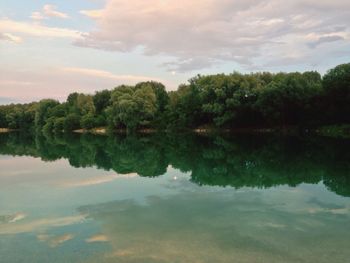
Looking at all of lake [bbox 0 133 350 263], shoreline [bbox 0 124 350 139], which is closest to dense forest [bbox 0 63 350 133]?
shoreline [bbox 0 124 350 139]

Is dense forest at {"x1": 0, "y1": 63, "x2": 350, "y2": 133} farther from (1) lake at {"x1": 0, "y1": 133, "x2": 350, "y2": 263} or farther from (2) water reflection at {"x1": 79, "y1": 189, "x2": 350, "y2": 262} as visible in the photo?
(2) water reflection at {"x1": 79, "y1": 189, "x2": 350, "y2": 262}

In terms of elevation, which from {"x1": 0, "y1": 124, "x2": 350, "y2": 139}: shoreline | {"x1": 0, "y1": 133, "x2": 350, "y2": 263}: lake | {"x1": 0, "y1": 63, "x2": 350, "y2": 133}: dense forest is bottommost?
{"x1": 0, "y1": 133, "x2": 350, "y2": 263}: lake

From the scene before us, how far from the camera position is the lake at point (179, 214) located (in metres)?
10.2

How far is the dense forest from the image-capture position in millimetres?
66812

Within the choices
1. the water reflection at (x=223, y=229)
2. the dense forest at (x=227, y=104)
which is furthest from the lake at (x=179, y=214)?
the dense forest at (x=227, y=104)

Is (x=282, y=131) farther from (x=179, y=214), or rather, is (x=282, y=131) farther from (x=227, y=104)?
(x=179, y=214)

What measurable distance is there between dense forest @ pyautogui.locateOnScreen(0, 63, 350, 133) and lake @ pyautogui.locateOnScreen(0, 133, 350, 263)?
134 ft

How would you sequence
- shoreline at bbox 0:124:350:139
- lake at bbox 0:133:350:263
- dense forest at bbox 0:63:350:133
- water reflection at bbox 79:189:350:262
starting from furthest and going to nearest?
dense forest at bbox 0:63:350:133 → shoreline at bbox 0:124:350:139 → lake at bbox 0:133:350:263 → water reflection at bbox 79:189:350:262

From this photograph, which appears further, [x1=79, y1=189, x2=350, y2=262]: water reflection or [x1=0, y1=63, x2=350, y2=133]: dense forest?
[x1=0, y1=63, x2=350, y2=133]: dense forest

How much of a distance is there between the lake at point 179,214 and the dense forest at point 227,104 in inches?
1612

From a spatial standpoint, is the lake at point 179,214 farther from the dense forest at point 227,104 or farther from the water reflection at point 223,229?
the dense forest at point 227,104

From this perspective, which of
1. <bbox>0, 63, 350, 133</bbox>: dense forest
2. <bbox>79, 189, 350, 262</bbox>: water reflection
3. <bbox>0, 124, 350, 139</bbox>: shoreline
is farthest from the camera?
<bbox>0, 63, 350, 133</bbox>: dense forest

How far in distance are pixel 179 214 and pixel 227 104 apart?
6240cm

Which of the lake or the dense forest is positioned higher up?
the dense forest
